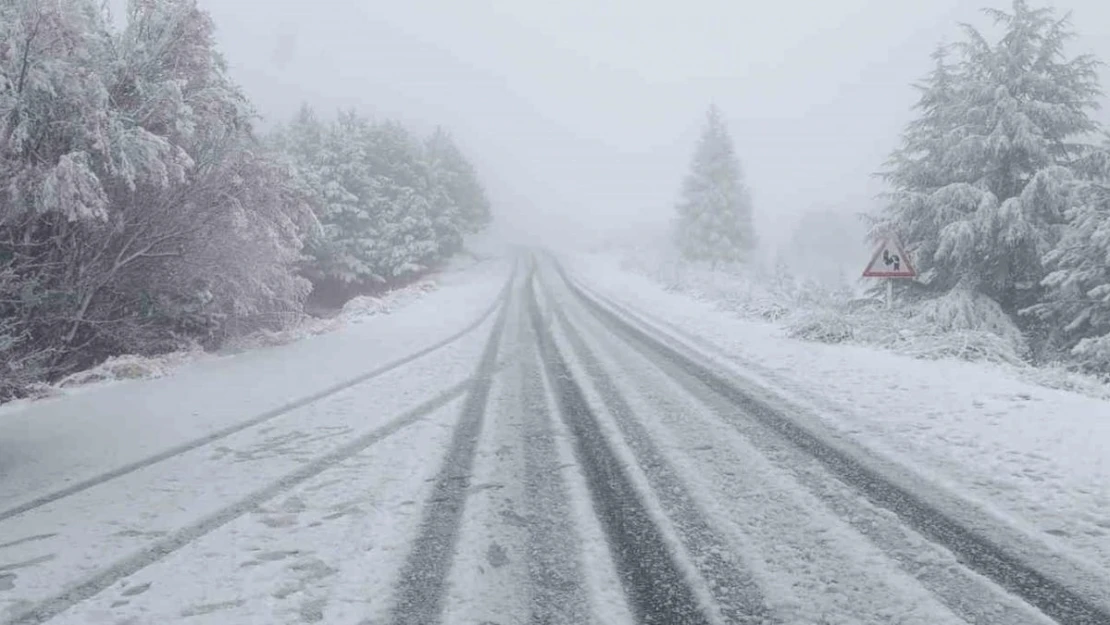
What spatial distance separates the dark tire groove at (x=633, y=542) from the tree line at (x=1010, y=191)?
377 inches

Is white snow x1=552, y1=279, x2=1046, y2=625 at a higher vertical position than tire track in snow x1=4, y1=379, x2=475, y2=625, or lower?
higher

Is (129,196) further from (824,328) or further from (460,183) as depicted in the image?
(460,183)

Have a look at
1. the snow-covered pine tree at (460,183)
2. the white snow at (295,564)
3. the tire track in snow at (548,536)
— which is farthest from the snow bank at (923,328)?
the snow-covered pine tree at (460,183)

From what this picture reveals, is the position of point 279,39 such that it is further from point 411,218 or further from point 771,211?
point 411,218

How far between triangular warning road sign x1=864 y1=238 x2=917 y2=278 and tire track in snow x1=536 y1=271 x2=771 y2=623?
704 centimetres

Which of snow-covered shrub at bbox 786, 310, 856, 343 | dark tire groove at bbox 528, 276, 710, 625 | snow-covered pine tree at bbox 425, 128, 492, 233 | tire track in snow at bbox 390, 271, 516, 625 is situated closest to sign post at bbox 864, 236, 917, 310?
snow-covered shrub at bbox 786, 310, 856, 343

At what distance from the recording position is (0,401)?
6.37 metres

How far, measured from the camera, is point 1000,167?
1266 centimetres

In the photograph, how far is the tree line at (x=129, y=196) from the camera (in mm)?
6766

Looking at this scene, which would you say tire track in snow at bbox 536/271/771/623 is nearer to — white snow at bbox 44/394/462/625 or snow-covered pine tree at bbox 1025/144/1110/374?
white snow at bbox 44/394/462/625

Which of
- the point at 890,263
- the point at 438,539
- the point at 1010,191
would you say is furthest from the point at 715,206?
the point at 438,539

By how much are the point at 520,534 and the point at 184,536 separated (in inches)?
76.0

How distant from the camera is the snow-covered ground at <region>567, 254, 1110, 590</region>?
11.7 ft

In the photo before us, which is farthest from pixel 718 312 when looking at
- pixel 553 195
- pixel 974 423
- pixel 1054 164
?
pixel 553 195
